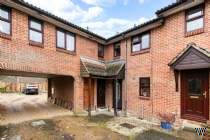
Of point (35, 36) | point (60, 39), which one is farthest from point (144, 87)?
point (35, 36)

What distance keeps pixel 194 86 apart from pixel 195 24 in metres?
3.17

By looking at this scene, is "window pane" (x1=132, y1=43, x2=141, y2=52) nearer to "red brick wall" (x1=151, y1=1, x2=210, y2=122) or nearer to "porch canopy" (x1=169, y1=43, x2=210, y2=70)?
"red brick wall" (x1=151, y1=1, x2=210, y2=122)

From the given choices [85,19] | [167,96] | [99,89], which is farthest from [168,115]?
[85,19]

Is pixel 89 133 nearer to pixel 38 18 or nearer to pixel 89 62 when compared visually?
pixel 89 62

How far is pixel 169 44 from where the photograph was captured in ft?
27.1

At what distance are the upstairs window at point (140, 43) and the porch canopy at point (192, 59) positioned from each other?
264 cm

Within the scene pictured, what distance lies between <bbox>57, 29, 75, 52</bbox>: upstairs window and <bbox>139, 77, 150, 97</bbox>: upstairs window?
5569 millimetres

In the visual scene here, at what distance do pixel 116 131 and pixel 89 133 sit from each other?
1348 mm

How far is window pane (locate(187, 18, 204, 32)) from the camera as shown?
6945 mm

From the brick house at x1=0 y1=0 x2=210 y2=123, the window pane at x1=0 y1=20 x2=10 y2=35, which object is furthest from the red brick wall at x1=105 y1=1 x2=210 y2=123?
the window pane at x1=0 y1=20 x2=10 y2=35

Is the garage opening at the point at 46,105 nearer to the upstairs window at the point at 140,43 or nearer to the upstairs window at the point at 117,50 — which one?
the upstairs window at the point at 117,50

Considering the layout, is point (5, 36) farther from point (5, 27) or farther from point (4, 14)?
point (4, 14)

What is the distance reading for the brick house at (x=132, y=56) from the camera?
6.92 metres

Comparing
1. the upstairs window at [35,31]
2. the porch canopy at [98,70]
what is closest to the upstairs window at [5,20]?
the upstairs window at [35,31]
